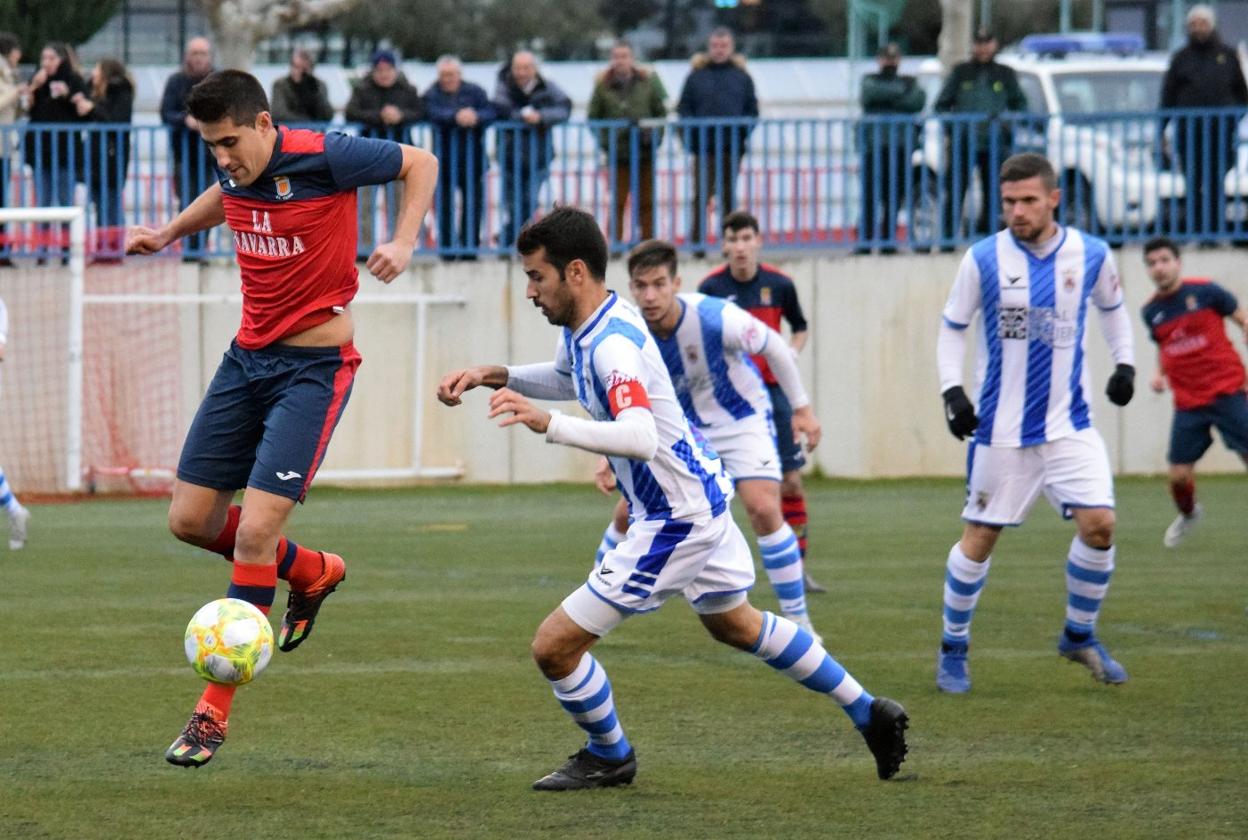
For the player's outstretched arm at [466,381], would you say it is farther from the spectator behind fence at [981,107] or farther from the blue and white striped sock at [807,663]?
the spectator behind fence at [981,107]

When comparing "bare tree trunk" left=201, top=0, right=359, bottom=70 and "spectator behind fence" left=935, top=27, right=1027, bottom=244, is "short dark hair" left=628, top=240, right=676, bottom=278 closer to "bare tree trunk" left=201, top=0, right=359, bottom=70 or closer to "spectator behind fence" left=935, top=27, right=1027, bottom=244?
"spectator behind fence" left=935, top=27, right=1027, bottom=244

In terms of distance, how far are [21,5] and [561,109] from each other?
63.4 ft

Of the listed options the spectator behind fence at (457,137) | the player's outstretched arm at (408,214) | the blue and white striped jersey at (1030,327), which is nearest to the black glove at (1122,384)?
the blue and white striped jersey at (1030,327)

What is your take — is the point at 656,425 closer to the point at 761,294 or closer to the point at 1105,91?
the point at 761,294

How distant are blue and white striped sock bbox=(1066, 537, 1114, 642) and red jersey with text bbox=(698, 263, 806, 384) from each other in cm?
322

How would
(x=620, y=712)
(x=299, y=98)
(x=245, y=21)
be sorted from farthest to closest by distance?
(x=245, y=21)
(x=299, y=98)
(x=620, y=712)

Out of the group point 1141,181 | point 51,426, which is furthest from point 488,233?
point 1141,181

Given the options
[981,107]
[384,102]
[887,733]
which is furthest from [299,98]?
[887,733]

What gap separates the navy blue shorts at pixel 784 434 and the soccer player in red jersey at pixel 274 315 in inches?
178

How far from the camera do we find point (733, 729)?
6.98m

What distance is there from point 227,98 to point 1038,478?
3446 millimetres

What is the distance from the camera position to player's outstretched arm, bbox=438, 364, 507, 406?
5680 millimetres

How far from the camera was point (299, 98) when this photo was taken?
17172 millimetres

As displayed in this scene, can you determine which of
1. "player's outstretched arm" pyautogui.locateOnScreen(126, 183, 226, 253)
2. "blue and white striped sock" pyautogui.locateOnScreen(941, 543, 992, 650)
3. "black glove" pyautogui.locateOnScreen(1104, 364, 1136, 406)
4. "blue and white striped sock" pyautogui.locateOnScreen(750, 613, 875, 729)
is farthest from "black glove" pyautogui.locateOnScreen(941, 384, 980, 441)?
"player's outstretched arm" pyautogui.locateOnScreen(126, 183, 226, 253)
